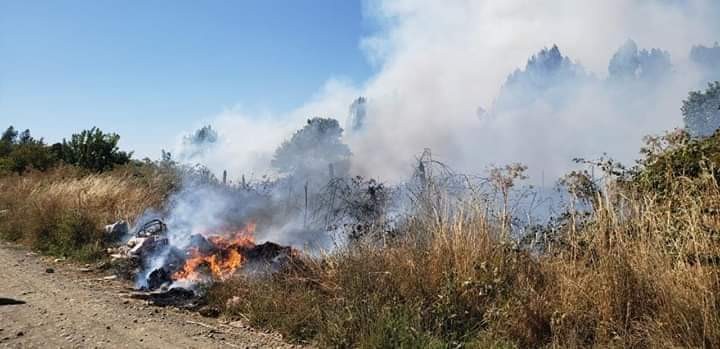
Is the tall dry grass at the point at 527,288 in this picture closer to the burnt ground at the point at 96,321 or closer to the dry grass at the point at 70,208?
the burnt ground at the point at 96,321

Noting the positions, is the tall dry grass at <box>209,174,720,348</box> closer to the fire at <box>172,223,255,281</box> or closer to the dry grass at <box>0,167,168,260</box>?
the fire at <box>172,223,255,281</box>

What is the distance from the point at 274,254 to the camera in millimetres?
7641

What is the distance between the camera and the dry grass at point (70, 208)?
923 cm

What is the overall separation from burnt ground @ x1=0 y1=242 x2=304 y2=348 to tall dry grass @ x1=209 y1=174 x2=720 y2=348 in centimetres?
44

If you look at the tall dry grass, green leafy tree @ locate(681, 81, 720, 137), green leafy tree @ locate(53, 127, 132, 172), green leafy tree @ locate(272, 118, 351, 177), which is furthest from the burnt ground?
green leafy tree @ locate(681, 81, 720, 137)

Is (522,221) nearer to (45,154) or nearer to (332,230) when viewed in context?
(332,230)

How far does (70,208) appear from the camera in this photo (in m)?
10.3

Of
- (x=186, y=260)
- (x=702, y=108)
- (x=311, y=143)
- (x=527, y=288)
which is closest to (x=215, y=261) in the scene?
(x=186, y=260)

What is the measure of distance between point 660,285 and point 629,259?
14.5 inches

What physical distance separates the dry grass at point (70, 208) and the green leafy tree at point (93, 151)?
18.2 ft

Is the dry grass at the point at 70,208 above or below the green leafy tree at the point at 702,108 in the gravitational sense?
below

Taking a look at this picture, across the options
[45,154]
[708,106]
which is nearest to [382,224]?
[45,154]

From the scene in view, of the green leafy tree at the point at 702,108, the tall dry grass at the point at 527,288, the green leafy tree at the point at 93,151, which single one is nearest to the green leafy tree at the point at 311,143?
the green leafy tree at the point at 93,151

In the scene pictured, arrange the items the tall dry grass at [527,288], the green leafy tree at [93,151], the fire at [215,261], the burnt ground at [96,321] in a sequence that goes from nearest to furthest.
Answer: the tall dry grass at [527,288] → the burnt ground at [96,321] → the fire at [215,261] → the green leafy tree at [93,151]
